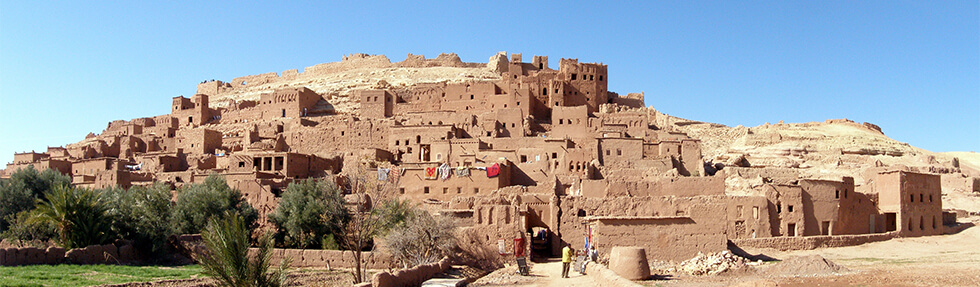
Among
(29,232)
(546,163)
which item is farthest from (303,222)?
(546,163)

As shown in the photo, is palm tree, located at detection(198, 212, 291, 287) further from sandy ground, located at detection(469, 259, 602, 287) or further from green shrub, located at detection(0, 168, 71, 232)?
green shrub, located at detection(0, 168, 71, 232)

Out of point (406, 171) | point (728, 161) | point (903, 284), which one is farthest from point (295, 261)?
point (728, 161)

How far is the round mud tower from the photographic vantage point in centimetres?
1994

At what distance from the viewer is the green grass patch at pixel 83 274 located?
19.0 m

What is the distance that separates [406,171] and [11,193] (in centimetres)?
1513

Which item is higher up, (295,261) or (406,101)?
(406,101)

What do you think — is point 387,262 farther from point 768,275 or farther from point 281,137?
point 281,137

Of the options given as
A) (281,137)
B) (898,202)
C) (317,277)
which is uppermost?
(281,137)

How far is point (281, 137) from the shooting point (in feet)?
156

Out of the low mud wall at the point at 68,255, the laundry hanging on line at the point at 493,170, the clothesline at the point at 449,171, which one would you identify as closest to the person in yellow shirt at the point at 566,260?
the low mud wall at the point at 68,255

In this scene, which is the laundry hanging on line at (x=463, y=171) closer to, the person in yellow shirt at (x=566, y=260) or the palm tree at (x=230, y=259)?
the person in yellow shirt at (x=566, y=260)

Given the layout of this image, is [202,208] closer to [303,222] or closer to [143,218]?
[143,218]

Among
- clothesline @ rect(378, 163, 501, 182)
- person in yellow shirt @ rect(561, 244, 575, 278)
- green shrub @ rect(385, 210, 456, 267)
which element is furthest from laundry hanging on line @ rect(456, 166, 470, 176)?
person in yellow shirt @ rect(561, 244, 575, 278)

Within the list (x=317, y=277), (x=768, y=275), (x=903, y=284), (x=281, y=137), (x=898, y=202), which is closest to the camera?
(x=903, y=284)
